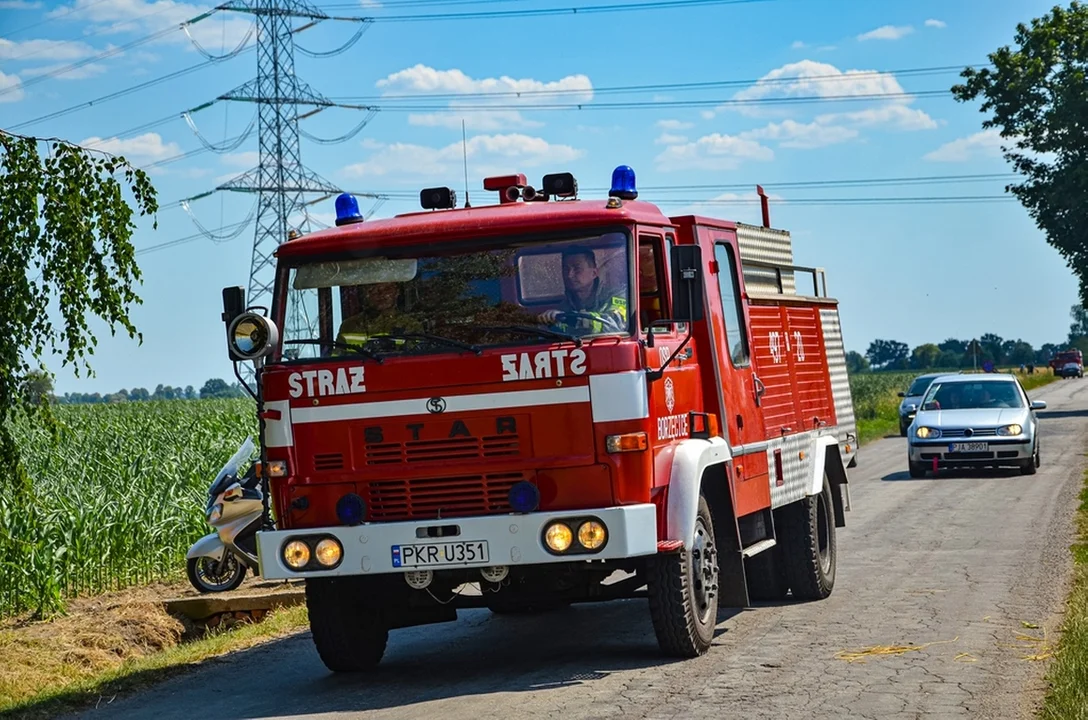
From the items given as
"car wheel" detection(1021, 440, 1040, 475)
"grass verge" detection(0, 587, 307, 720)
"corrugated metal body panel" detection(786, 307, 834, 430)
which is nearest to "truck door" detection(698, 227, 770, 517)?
"corrugated metal body panel" detection(786, 307, 834, 430)

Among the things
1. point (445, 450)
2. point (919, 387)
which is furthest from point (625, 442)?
point (919, 387)

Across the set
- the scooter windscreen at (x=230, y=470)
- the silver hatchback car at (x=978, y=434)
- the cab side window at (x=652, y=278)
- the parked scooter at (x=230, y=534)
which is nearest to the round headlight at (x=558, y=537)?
the cab side window at (x=652, y=278)

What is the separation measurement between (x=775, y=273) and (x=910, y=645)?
3.62 m

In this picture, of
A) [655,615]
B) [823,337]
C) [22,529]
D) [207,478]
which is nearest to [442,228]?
[655,615]

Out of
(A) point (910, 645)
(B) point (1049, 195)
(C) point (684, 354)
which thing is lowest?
(A) point (910, 645)

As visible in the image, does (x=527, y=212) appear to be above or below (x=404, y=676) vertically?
above

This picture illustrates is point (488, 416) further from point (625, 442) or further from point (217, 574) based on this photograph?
point (217, 574)

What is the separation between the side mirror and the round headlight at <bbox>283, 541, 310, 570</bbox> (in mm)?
2478

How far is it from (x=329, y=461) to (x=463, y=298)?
1.20 m

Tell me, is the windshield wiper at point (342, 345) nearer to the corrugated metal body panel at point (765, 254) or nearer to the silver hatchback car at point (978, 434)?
the corrugated metal body panel at point (765, 254)

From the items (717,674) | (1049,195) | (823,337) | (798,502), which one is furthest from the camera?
(1049,195)

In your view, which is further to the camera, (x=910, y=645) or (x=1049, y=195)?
(x=1049, y=195)

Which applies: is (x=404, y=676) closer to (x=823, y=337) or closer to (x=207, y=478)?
(x=823, y=337)

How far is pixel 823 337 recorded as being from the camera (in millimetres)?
13469
